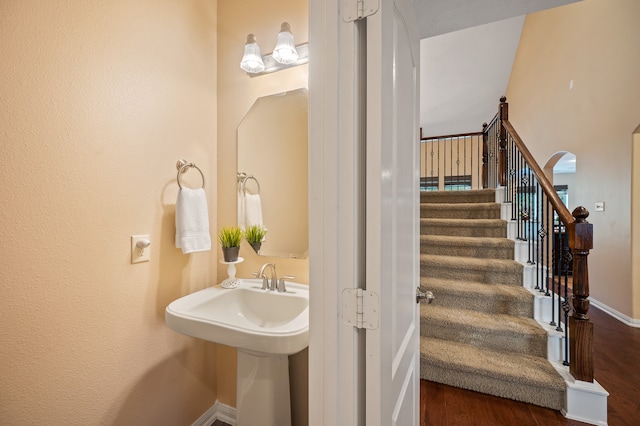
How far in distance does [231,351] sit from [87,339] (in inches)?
29.1

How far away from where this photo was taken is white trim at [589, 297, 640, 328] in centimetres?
292

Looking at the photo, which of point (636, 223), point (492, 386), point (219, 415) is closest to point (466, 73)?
point (636, 223)

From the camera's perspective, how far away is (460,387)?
202cm

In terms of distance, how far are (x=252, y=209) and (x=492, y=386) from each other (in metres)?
1.99

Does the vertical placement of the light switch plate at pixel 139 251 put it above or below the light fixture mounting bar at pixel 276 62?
below

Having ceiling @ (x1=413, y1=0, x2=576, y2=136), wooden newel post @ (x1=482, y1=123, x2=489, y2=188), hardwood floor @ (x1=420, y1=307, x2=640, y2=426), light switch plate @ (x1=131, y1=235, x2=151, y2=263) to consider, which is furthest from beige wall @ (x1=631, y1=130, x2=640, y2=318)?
light switch plate @ (x1=131, y1=235, x2=151, y2=263)

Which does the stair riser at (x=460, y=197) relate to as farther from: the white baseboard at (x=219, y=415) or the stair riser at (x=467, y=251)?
the white baseboard at (x=219, y=415)

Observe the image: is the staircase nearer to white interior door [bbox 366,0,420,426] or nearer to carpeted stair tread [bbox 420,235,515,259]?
carpeted stair tread [bbox 420,235,515,259]

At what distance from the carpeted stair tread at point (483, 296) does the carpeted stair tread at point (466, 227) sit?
73cm

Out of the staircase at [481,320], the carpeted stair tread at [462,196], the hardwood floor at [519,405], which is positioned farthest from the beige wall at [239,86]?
the carpeted stair tread at [462,196]

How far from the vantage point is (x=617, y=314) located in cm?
317

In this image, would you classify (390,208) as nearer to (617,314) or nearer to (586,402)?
(586,402)

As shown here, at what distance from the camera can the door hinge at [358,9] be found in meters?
0.64

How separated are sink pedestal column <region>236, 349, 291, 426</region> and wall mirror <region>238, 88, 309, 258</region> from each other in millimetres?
508
